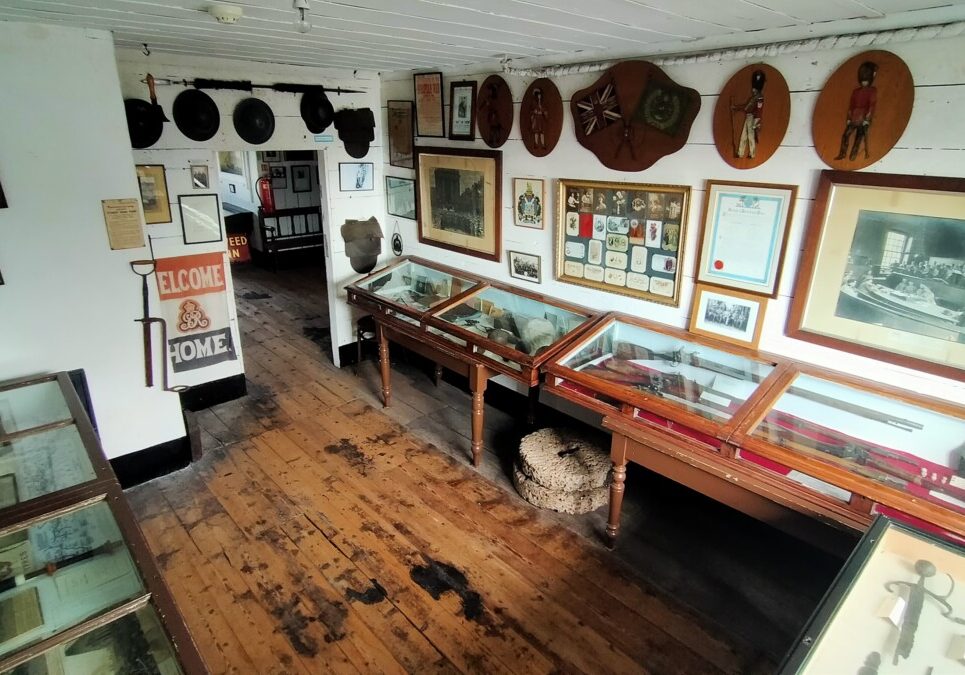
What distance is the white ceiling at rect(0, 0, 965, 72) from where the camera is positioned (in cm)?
183

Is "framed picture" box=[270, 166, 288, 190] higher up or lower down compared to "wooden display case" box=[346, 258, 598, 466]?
higher up

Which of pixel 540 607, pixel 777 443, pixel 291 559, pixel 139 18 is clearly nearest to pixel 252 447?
pixel 291 559

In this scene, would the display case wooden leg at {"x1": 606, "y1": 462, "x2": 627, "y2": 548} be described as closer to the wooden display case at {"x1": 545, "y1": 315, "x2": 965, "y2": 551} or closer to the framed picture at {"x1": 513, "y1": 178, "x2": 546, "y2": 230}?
the wooden display case at {"x1": 545, "y1": 315, "x2": 965, "y2": 551}

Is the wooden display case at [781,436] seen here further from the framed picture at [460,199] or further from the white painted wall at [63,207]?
the white painted wall at [63,207]

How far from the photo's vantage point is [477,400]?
330cm

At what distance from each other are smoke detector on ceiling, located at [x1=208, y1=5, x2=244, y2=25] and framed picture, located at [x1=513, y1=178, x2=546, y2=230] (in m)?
1.88

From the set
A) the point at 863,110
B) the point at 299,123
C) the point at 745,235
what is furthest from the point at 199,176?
the point at 863,110

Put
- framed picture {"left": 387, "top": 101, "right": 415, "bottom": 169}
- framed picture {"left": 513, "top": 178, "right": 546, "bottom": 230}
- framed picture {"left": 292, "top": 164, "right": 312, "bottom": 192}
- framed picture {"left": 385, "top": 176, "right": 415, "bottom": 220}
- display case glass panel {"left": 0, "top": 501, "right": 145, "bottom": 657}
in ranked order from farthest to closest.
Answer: framed picture {"left": 292, "top": 164, "right": 312, "bottom": 192}, framed picture {"left": 385, "top": 176, "right": 415, "bottom": 220}, framed picture {"left": 387, "top": 101, "right": 415, "bottom": 169}, framed picture {"left": 513, "top": 178, "right": 546, "bottom": 230}, display case glass panel {"left": 0, "top": 501, "right": 145, "bottom": 657}

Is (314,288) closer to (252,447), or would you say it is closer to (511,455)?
(252,447)

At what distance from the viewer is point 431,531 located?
9.62 ft

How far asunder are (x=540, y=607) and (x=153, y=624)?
1599 millimetres

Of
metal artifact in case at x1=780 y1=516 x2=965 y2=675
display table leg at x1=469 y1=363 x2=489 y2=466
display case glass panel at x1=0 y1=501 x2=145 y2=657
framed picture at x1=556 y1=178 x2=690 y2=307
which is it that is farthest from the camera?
display table leg at x1=469 y1=363 x2=489 y2=466

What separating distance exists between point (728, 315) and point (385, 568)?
208cm

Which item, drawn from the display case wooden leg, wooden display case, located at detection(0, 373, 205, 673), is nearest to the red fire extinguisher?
wooden display case, located at detection(0, 373, 205, 673)
